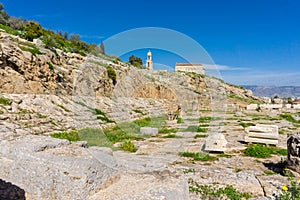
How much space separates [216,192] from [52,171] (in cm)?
312

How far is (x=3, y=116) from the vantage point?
834 cm

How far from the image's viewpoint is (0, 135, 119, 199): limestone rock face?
3.67 meters

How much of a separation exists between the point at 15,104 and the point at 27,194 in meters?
7.04

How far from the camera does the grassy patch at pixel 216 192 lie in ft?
14.9

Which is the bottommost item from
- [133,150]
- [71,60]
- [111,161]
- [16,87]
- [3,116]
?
[133,150]

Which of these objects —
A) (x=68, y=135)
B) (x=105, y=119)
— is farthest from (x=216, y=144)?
(x=105, y=119)

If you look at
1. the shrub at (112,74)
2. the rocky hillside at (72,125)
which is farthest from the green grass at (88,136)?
the shrub at (112,74)

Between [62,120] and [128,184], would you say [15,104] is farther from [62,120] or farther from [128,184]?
[128,184]

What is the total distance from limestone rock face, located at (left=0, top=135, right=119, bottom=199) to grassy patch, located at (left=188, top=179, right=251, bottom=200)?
1701 mm

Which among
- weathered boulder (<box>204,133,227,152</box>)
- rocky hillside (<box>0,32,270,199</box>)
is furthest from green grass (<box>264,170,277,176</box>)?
weathered boulder (<box>204,133,227,152</box>)

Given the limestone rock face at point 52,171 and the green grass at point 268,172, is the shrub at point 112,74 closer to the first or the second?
the green grass at point 268,172

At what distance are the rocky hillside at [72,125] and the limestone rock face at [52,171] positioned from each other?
15 millimetres

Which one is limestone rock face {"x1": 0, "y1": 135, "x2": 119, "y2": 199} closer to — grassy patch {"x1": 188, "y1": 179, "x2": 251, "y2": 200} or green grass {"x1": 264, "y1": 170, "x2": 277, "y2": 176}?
grassy patch {"x1": 188, "y1": 179, "x2": 251, "y2": 200}

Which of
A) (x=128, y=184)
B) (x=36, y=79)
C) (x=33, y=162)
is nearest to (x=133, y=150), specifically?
(x=128, y=184)
